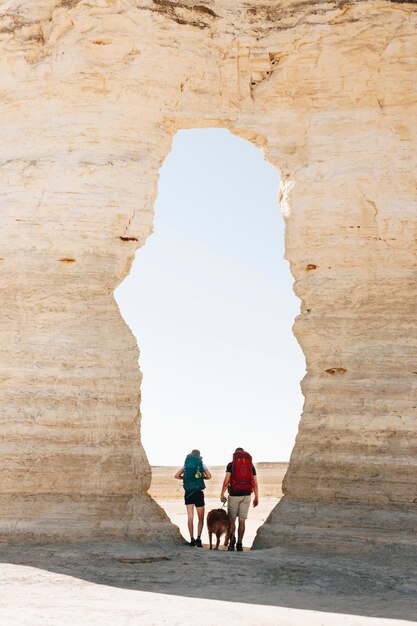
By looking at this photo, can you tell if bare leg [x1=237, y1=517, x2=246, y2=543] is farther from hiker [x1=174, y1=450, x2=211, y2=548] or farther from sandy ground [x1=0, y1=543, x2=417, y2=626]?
sandy ground [x1=0, y1=543, x2=417, y2=626]

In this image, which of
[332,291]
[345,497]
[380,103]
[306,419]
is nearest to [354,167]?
[380,103]

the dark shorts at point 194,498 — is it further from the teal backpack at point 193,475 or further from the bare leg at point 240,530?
the bare leg at point 240,530

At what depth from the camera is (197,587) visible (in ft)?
29.3

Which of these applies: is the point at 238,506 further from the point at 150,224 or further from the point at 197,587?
the point at 150,224

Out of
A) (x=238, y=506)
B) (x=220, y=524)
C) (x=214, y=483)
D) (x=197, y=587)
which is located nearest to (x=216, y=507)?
(x=214, y=483)

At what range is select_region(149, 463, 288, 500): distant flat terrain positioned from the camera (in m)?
20.8

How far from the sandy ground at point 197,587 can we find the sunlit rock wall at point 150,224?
0.65 m

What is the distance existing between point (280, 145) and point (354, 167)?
1.22 m

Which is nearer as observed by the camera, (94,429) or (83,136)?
(94,429)

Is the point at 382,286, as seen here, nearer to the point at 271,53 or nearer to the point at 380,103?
the point at 380,103

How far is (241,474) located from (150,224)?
12.5 feet

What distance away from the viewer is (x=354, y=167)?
1248 centimetres

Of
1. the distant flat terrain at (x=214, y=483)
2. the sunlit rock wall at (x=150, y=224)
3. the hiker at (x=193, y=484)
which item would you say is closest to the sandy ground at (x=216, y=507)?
the distant flat terrain at (x=214, y=483)

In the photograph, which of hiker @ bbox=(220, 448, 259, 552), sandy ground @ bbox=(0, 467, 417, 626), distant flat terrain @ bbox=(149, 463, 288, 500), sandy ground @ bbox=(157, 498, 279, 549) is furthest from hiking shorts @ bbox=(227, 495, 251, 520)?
distant flat terrain @ bbox=(149, 463, 288, 500)
